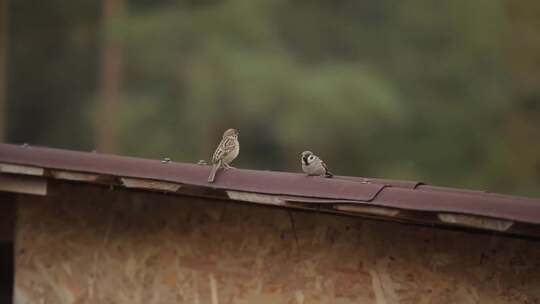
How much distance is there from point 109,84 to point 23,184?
22740 millimetres

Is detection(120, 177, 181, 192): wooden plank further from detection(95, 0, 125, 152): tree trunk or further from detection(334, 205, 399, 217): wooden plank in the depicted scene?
detection(95, 0, 125, 152): tree trunk

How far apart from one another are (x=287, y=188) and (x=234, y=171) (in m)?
0.47

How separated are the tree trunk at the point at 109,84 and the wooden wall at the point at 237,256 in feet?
70.2

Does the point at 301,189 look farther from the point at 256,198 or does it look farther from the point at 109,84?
the point at 109,84

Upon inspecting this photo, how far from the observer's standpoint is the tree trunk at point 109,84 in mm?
29141

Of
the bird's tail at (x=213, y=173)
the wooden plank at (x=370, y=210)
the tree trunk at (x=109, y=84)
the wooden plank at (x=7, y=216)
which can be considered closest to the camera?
the wooden plank at (x=370, y=210)

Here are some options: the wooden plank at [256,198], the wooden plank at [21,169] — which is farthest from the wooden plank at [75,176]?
the wooden plank at [256,198]

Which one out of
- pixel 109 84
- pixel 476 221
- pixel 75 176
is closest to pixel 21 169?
pixel 75 176

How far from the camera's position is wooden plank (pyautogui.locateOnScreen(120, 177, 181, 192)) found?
6480 mm

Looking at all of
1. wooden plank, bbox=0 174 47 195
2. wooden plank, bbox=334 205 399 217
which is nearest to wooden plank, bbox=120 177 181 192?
wooden plank, bbox=0 174 47 195

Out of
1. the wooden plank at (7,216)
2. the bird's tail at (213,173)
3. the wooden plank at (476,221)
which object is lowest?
the wooden plank at (476,221)

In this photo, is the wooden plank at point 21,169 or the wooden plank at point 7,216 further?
the wooden plank at point 7,216

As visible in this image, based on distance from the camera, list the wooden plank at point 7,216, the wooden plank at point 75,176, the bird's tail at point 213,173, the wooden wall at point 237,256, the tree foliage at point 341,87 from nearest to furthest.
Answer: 1. the wooden wall at point 237,256
2. the bird's tail at point 213,173
3. the wooden plank at point 75,176
4. the wooden plank at point 7,216
5. the tree foliage at point 341,87

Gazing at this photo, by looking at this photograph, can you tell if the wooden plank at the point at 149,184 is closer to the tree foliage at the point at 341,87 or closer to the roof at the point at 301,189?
the roof at the point at 301,189
